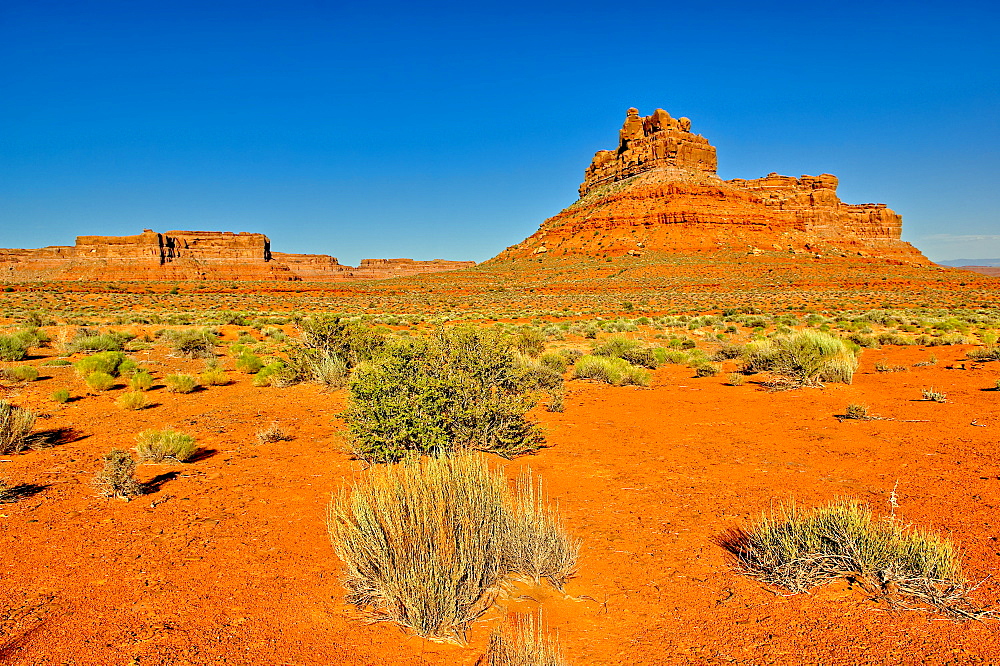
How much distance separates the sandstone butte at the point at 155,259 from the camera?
104000 millimetres

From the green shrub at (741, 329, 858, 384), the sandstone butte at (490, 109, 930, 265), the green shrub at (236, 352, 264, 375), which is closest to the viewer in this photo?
the green shrub at (741, 329, 858, 384)

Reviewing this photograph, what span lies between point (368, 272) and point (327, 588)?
174 m

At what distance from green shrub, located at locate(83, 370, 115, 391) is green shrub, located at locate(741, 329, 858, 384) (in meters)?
13.5

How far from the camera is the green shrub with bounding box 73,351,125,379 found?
35.0 feet

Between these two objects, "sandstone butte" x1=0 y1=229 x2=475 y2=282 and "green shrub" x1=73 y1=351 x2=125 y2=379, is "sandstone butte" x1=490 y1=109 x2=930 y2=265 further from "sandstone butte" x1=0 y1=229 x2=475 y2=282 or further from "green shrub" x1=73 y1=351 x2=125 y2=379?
"sandstone butte" x1=0 y1=229 x2=475 y2=282

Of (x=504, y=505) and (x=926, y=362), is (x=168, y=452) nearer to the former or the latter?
(x=504, y=505)

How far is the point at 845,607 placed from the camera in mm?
3018

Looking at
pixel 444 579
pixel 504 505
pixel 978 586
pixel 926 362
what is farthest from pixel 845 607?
pixel 926 362

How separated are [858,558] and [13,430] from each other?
8718 millimetres

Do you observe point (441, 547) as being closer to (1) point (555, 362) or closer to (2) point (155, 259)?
(1) point (555, 362)

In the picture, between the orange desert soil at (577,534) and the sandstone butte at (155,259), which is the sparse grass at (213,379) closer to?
the orange desert soil at (577,534)

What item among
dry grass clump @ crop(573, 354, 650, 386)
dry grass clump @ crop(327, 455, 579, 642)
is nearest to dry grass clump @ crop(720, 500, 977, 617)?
dry grass clump @ crop(327, 455, 579, 642)

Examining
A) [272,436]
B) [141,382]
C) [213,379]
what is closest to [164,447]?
[272,436]

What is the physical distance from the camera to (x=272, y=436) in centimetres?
686
